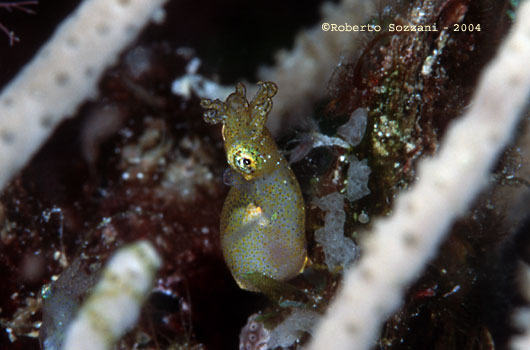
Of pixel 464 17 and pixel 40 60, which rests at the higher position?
pixel 40 60

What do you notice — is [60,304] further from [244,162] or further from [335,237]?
[335,237]

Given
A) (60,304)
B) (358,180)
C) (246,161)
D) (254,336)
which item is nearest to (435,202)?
(358,180)

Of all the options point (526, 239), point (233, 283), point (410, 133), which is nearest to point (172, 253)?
point (233, 283)

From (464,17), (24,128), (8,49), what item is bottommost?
(464,17)

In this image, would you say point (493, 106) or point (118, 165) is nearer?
point (493, 106)

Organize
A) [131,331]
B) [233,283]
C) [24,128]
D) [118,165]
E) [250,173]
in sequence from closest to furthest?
[24,128] → [250,173] → [131,331] → [233,283] → [118,165]

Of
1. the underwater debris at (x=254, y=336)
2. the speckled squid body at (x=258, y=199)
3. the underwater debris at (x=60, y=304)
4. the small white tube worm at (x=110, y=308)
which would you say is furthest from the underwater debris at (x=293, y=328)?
the underwater debris at (x=60, y=304)

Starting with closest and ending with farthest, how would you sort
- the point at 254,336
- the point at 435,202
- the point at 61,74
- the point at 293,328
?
the point at 435,202 < the point at 61,74 < the point at 293,328 < the point at 254,336

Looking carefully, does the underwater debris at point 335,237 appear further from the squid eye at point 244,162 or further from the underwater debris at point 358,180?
the squid eye at point 244,162

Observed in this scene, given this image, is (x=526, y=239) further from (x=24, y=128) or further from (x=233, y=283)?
(x=24, y=128)
